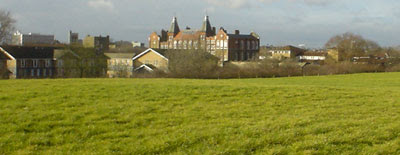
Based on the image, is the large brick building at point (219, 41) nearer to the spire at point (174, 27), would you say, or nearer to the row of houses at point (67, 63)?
the spire at point (174, 27)

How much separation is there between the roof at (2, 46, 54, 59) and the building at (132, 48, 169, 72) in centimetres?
1432

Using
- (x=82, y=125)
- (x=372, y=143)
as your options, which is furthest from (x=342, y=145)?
(x=82, y=125)

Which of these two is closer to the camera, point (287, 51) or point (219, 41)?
point (219, 41)

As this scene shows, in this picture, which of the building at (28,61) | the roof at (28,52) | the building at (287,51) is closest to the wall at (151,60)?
the building at (28,61)

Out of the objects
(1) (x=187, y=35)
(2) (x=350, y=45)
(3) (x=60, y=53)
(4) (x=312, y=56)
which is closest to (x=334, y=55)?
(2) (x=350, y=45)

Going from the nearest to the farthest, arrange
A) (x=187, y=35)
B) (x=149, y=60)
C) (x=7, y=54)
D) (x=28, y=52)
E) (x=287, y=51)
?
(x=7, y=54), (x=28, y=52), (x=149, y=60), (x=187, y=35), (x=287, y=51)

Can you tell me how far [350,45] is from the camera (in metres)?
89.9

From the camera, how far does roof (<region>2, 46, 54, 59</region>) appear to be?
64.9 metres

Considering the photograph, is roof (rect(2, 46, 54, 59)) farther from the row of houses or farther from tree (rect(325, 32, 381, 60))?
tree (rect(325, 32, 381, 60))

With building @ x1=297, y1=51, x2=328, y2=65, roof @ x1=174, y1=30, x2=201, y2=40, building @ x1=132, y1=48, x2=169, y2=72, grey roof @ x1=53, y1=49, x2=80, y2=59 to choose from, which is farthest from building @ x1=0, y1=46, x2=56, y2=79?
building @ x1=297, y1=51, x2=328, y2=65

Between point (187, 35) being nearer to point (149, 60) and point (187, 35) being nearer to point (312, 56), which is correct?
point (312, 56)

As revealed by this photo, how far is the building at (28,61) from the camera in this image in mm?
64562

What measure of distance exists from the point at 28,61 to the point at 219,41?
4776 centimetres

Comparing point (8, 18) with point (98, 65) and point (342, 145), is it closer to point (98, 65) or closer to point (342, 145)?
point (98, 65)
